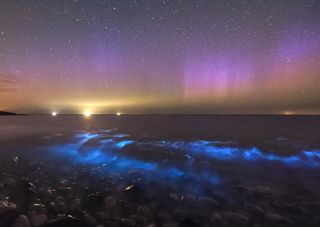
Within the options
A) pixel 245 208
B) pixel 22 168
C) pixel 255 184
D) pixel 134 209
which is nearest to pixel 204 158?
pixel 255 184

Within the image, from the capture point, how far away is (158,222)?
5.31m

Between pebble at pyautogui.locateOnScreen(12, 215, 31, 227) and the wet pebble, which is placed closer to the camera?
pebble at pyautogui.locateOnScreen(12, 215, 31, 227)

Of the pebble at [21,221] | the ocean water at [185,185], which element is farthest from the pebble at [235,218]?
the pebble at [21,221]

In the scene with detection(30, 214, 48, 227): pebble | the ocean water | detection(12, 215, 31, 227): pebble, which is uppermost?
detection(12, 215, 31, 227): pebble

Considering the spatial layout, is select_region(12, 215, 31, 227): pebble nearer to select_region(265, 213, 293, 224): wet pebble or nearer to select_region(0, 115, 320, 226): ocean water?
select_region(0, 115, 320, 226): ocean water

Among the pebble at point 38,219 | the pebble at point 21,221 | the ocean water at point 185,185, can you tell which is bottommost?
the ocean water at point 185,185

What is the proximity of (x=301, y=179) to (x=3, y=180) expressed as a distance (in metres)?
13.7

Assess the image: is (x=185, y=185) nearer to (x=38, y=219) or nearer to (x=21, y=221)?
(x=38, y=219)

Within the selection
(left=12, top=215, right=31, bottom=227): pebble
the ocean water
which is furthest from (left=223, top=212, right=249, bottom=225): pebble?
(left=12, top=215, right=31, bottom=227): pebble

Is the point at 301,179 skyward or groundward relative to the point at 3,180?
groundward

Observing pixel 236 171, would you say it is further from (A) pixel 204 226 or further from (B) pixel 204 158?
(A) pixel 204 226

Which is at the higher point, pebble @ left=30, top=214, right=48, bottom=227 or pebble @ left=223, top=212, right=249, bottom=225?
pebble @ left=30, top=214, right=48, bottom=227

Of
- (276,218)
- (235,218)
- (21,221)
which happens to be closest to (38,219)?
(21,221)

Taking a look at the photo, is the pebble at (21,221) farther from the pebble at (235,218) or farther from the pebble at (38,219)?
the pebble at (235,218)
